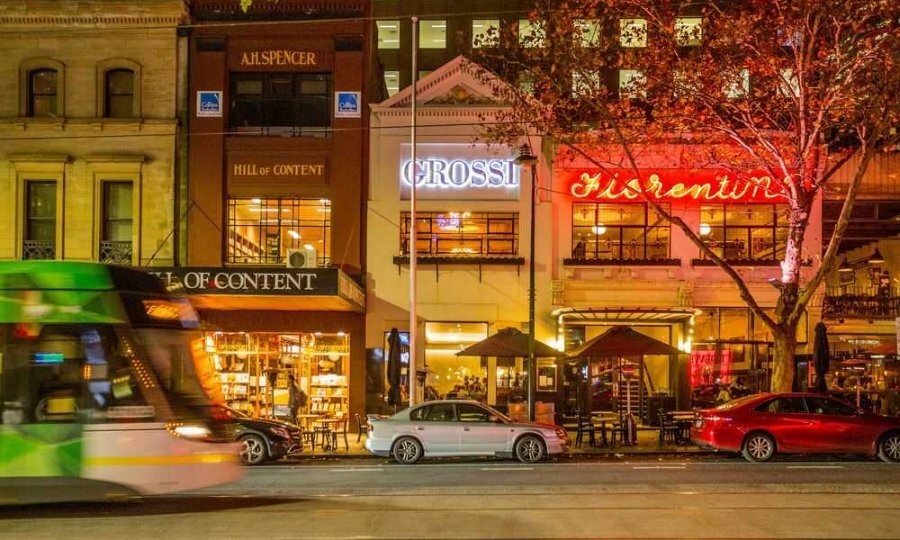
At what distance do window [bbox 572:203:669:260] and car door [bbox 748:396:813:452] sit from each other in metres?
9.07

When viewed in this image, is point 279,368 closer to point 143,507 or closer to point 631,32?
point 631,32

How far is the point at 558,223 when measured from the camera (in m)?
27.4

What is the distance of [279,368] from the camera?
88.3 ft

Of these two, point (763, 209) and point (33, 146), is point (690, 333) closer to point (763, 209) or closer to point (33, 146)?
point (763, 209)

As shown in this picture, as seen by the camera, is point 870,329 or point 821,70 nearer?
point 821,70

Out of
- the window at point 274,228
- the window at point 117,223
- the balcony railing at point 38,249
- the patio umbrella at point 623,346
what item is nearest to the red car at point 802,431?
the patio umbrella at point 623,346

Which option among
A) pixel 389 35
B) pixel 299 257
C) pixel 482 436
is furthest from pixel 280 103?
pixel 389 35

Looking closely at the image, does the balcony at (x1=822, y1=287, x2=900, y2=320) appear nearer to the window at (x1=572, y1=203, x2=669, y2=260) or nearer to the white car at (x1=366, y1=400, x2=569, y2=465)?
the window at (x1=572, y1=203, x2=669, y2=260)

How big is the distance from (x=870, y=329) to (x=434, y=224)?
1411cm

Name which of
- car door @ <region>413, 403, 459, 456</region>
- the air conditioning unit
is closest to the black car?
car door @ <region>413, 403, 459, 456</region>

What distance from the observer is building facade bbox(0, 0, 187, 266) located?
27031 mm

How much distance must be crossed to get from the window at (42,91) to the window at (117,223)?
3.12 meters

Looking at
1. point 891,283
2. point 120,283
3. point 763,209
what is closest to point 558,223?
point 763,209

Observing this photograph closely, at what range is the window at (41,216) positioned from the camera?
27.2 m
